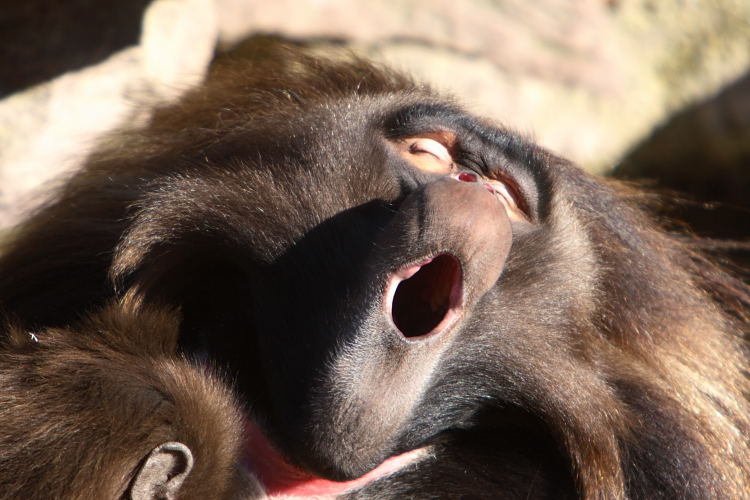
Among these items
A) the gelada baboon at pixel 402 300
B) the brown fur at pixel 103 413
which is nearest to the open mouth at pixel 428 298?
the gelada baboon at pixel 402 300

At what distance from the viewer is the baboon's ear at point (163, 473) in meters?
1.40

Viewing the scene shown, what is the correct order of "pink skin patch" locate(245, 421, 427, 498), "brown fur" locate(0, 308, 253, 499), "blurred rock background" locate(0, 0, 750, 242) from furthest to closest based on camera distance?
"blurred rock background" locate(0, 0, 750, 242) → "pink skin patch" locate(245, 421, 427, 498) → "brown fur" locate(0, 308, 253, 499)

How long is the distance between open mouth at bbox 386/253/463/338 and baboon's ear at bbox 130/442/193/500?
1.21ft

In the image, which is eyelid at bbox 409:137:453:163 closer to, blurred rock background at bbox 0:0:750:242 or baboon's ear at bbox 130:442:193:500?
baboon's ear at bbox 130:442:193:500

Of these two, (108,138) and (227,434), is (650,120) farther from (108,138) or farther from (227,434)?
(227,434)

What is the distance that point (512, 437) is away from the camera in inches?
69.2

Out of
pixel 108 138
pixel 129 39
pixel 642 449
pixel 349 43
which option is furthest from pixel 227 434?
pixel 349 43

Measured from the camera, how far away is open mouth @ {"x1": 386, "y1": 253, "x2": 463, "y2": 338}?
4.79 feet

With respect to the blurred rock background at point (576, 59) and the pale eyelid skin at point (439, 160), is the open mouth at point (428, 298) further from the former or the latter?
the blurred rock background at point (576, 59)

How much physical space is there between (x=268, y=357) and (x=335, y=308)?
17 centimetres

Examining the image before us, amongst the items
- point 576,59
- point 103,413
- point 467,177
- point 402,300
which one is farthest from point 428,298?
point 576,59

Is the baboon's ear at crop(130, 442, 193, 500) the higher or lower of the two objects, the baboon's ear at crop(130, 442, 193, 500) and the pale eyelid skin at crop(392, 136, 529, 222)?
the lower

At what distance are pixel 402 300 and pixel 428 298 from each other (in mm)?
→ 42

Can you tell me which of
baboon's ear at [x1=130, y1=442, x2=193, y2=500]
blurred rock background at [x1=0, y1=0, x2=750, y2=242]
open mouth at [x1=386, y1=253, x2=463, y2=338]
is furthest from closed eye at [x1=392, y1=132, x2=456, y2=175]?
blurred rock background at [x1=0, y1=0, x2=750, y2=242]
